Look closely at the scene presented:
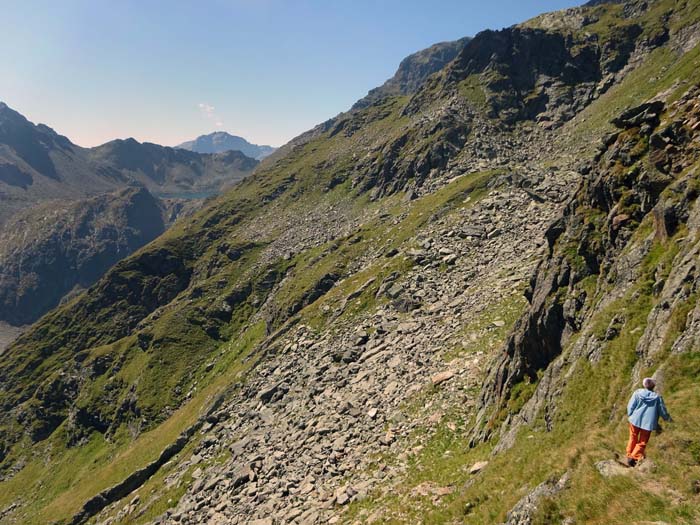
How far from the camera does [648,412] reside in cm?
1254

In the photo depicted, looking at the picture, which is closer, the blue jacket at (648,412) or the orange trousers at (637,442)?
the blue jacket at (648,412)

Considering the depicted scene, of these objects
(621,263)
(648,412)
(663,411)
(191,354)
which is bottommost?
(191,354)

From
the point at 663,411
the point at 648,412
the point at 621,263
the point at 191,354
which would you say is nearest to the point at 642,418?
the point at 648,412

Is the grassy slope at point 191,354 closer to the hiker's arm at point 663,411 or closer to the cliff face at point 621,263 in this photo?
the cliff face at point 621,263

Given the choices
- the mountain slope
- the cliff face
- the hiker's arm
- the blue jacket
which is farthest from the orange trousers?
the cliff face

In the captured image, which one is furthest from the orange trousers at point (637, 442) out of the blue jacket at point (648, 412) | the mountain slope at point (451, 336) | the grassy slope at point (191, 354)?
the grassy slope at point (191, 354)

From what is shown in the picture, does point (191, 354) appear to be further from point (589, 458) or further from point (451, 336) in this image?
point (589, 458)

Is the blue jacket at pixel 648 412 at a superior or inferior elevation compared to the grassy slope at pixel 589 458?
superior

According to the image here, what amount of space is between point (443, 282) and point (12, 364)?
7882 inches

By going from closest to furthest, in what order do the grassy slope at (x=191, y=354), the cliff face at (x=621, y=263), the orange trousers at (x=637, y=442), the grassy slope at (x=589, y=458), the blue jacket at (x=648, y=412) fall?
1. the grassy slope at (x=589, y=458)
2. the blue jacket at (x=648, y=412)
3. the orange trousers at (x=637, y=442)
4. the cliff face at (x=621, y=263)
5. the grassy slope at (x=191, y=354)

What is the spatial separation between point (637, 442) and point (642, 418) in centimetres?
97

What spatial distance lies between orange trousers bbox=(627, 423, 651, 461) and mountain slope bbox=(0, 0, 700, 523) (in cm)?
44

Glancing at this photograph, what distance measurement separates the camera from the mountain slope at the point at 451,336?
704 inches

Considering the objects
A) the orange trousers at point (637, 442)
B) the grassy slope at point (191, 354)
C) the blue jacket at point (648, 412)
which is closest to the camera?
the blue jacket at point (648, 412)
